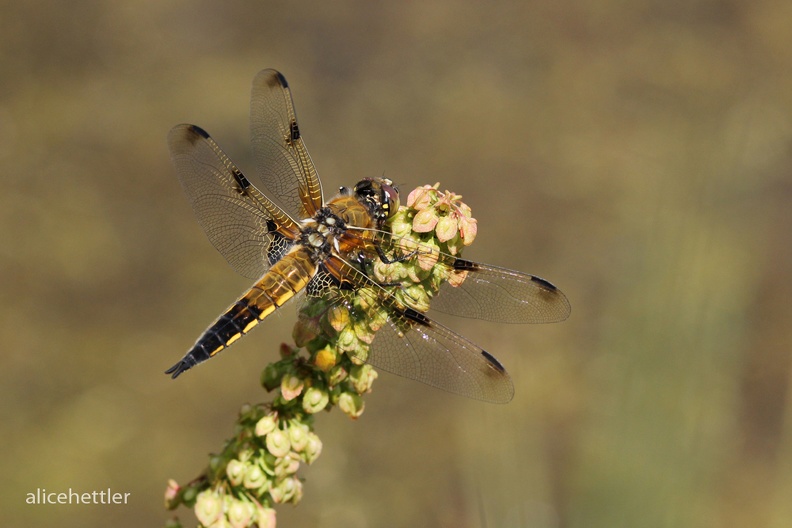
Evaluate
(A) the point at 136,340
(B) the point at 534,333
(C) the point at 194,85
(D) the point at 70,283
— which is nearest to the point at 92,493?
(A) the point at 136,340

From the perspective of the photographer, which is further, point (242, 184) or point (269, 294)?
point (242, 184)

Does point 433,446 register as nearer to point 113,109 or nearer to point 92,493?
point 92,493

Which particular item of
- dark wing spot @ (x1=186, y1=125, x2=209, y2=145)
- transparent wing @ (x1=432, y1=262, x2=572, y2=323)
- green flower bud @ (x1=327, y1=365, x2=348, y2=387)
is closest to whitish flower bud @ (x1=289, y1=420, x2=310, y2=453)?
green flower bud @ (x1=327, y1=365, x2=348, y2=387)

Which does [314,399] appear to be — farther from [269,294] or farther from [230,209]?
[230,209]

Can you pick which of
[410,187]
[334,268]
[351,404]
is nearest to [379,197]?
[334,268]

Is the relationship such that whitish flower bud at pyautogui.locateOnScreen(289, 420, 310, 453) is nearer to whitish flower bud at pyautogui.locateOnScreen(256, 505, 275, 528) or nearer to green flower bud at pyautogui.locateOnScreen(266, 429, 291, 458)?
green flower bud at pyautogui.locateOnScreen(266, 429, 291, 458)

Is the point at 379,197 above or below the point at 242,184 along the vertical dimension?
below
